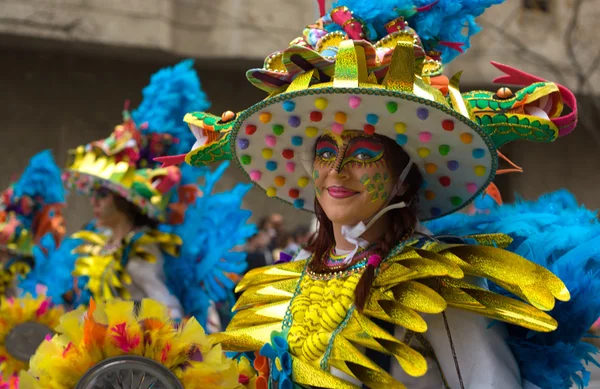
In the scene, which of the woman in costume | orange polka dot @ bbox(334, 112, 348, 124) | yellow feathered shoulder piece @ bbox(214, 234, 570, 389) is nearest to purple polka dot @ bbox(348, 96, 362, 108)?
orange polka dot @ bbox(334, 112, 348, 124)

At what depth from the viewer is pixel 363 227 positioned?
2465mm

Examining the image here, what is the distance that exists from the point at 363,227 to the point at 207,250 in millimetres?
2707

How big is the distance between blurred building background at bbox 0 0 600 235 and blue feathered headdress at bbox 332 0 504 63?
6.82 meters

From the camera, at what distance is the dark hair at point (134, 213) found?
4.84m

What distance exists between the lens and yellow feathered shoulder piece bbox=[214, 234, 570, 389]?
2.24 meters

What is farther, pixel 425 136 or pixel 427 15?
pixel 427 15

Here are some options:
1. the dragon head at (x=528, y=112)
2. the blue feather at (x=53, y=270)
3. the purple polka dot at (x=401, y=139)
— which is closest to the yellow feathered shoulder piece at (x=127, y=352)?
the purple polka dot at (x=401, y=139)

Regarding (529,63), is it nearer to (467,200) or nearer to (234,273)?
(234,273)

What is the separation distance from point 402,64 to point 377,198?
0.43 metres

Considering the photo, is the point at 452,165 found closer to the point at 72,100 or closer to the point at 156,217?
the point at 156,217

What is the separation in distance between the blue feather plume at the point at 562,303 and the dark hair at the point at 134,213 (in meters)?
2.65

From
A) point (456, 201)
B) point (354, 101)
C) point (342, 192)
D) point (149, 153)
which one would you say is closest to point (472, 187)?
point (456, 201)

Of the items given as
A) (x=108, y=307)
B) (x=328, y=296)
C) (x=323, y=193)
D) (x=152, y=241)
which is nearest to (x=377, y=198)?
(x=323, y=193)

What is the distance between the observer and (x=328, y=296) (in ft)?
8.01
